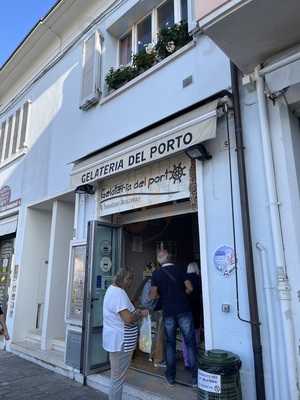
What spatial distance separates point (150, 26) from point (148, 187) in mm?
3547

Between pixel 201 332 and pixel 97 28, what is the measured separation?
22.0 ft

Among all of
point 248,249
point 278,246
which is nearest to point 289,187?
point 278,246

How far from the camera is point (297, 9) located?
3271 mm

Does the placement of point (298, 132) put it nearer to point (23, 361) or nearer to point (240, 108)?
point (240, 108)

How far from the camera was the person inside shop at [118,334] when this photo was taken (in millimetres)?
3982

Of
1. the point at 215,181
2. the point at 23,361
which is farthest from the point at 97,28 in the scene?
the point at 23,361

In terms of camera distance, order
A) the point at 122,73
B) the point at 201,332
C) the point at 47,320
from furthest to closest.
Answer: the point at 47,320, the point at 122,73, the point at 201,332

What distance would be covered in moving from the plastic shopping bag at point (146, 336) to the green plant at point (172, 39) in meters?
4.60

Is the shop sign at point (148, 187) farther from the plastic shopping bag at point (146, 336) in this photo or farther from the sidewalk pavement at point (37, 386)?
the sidewalk pavement at point (37, 386)

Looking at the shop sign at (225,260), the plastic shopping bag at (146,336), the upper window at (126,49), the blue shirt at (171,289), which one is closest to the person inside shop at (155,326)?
the plastic shopping bag at (146,336)

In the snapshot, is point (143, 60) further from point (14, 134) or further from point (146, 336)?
point (14, 134)

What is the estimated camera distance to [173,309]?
4734mm

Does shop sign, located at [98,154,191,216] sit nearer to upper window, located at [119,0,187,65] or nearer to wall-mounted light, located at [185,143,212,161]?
wall-mounted light, located at [185,143,212,161]

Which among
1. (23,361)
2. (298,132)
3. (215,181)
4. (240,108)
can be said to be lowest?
(23,361)
